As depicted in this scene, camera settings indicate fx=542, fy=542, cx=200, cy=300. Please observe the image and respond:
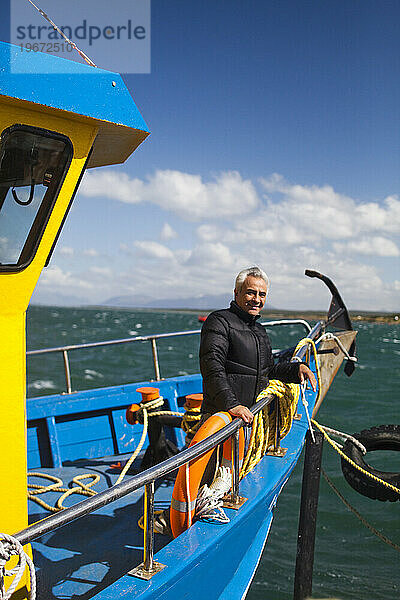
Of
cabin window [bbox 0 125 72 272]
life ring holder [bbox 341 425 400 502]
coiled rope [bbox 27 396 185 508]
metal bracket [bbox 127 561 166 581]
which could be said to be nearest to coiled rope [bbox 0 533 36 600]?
metal bracket [bbox 127 561 166 581]

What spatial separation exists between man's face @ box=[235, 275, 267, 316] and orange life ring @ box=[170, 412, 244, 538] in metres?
0.79

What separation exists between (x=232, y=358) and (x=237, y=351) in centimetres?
7

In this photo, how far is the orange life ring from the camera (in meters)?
3.34

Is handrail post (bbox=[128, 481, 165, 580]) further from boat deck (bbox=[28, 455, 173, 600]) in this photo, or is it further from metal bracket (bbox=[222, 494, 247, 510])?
metal bracket (bbox=[222, 494, 247, 510])

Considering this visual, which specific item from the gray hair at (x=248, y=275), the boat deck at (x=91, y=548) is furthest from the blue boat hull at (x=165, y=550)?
the gray hair at (x=248, y=275)

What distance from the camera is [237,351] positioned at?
3.76 m

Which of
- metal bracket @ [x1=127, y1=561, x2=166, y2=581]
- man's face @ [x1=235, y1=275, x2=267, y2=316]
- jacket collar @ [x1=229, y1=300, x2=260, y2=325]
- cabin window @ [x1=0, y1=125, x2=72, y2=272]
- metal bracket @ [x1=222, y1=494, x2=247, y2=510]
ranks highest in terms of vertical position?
cabin window @ [x1=0, y1=125, x2=72, y2=272]

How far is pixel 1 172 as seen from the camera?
2.66m

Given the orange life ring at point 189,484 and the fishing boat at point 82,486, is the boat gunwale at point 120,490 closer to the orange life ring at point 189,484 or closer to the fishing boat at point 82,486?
the fishing boat at point 82,486

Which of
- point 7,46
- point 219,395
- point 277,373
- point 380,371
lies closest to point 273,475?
point 277,373

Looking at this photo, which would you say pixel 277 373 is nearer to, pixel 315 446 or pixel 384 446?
pixel 315 446

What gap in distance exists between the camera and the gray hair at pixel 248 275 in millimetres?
3895

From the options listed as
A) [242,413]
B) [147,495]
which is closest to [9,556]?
[147,495]

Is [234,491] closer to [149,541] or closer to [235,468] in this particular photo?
[235,468]
